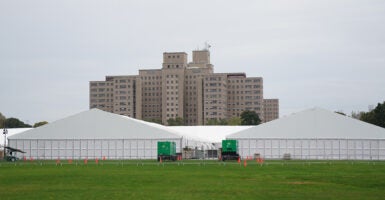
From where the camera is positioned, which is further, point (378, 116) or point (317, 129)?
point (378, 116)

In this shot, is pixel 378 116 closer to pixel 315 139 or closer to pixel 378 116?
pixel 378 116

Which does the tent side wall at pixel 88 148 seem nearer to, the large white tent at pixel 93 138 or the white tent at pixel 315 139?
the large white tent at pixel 93 138

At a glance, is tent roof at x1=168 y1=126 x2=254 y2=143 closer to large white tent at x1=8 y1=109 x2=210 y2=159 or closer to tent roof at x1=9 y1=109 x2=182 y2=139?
large white tent at x1=8 y1=109 x2=210 y2=159

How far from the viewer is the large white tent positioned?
326 feet

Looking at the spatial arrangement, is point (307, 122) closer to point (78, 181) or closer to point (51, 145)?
point (51, 145)

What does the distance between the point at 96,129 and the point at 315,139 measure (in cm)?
3239

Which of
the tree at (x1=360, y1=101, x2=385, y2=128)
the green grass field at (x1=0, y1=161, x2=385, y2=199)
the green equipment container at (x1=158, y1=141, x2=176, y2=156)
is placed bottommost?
the green grass field at (x1=0, y1=161, x2=385, y2=199)

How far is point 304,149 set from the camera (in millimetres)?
98875

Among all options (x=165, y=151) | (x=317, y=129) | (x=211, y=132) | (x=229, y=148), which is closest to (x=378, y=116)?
(x=211, y=132)

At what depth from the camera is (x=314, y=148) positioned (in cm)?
9869

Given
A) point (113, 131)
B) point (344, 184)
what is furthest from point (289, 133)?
point (344, 184)

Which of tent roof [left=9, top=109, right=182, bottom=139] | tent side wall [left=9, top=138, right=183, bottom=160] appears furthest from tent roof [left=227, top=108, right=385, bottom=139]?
tent side wall [left=9, top=138, right=183, bottom=160]

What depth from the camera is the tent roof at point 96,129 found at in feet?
326

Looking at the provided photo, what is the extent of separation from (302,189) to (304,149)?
200 feet
